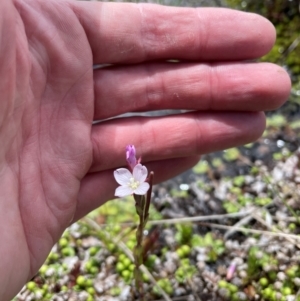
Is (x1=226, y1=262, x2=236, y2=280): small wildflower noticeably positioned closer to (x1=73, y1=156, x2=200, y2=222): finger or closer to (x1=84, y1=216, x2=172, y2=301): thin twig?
(x1=84, y1=216, x2=172, y2=301): thin twig

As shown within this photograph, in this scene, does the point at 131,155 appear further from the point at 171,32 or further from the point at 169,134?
the point at 171,32

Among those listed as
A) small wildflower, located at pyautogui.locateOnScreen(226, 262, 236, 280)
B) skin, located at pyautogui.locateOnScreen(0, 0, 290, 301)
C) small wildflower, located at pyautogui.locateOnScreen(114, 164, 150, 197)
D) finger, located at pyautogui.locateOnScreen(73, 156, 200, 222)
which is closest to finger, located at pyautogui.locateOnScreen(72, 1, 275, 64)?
skin, located at pyautogui.locateOnScreen(0, 0, 290, 301)

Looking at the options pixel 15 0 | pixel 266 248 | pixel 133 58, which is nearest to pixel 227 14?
pixel 133 58

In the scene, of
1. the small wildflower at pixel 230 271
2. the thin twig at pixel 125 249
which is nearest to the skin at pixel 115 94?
the thin twig at pixel 125 249

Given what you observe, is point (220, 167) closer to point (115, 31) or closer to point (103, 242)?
point (103, 242)

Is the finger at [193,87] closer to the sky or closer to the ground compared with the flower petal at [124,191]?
closer to the sky

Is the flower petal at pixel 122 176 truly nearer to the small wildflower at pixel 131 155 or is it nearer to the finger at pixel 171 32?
the small wildflower at pixel 131 155
